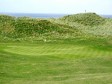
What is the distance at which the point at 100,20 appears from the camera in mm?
91125

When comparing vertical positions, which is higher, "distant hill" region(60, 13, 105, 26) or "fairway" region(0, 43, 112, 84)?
"fairway" region(0, 43, 112, 84)

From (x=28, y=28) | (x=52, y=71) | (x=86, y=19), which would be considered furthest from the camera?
(x=86, y=19)

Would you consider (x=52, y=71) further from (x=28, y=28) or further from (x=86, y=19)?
(x=86, y=19)

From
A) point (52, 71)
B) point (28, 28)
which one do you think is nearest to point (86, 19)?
point (28, 28)

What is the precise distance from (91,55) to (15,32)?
98.0 ft

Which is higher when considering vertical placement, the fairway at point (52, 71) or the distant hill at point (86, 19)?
the fairway at point (52, 71)

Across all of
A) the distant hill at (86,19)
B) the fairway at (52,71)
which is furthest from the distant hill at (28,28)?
the fairway at (52,71)

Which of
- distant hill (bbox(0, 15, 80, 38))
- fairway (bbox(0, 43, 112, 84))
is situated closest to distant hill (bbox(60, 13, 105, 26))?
distant hill (bbox(0, 15, 80, 38))

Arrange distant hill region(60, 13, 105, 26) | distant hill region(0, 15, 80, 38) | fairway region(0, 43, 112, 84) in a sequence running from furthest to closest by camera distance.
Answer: distant hill region(60, 13, 105, 26)
distant hill region(0, 15, 80, 38)
fairway region(0, 43, 112, 84)

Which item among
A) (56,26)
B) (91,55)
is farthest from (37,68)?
(56,26)

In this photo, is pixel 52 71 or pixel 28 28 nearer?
pixel 52 71

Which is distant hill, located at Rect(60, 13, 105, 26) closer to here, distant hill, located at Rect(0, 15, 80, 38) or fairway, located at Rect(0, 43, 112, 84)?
distant hill, located at Rect(0, 15, 80, 38)

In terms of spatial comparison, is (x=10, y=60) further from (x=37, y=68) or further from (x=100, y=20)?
(x=100, y=20)

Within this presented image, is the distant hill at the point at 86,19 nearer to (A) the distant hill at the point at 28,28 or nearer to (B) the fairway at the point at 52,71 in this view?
(A) the distant hill at the point at 28,28
